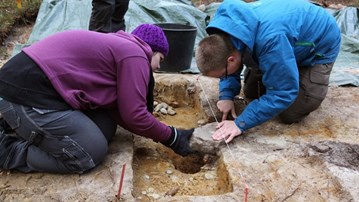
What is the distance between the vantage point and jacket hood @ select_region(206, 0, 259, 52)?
2.26 metres

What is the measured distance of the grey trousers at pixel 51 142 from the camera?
2076mm

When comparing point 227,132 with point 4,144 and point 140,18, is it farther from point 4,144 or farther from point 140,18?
point 140,18

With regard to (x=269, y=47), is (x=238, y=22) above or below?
above

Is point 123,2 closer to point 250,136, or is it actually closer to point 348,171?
point 250,136

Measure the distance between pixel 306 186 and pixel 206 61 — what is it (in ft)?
2.96

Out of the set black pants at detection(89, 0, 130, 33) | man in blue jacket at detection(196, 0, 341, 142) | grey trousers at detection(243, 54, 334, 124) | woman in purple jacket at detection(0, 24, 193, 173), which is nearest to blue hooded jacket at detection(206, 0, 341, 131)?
man in blue jacket at detection(196, 0, 341, 142)

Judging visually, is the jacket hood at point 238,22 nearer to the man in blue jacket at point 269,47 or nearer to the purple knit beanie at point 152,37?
the man in blue jacket at point 269,47

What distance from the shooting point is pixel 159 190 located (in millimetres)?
2277

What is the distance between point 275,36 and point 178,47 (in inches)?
67.3

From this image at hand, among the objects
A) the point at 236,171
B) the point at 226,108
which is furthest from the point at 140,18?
the point at 236,171

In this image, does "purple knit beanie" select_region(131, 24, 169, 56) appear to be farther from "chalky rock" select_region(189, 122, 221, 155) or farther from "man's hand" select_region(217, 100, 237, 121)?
"man's hand" select_region(217, 100, 237, 121)

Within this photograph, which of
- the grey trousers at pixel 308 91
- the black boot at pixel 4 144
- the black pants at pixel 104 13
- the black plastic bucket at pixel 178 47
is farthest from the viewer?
the black plastic bucket at pixel 178 47

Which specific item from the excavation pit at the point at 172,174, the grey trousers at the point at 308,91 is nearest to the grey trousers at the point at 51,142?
the excavation pit at the point at 172,174

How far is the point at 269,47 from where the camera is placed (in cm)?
230
